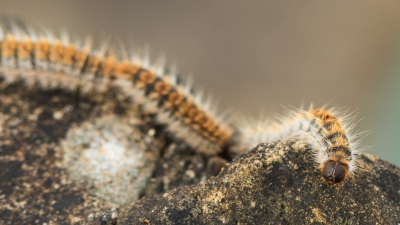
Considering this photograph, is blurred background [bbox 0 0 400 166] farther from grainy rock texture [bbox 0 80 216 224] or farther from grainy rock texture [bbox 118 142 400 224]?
grainy rock texture [bbox 118 142 400 224]

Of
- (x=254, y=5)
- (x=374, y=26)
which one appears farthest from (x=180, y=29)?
(x=374, y=26)

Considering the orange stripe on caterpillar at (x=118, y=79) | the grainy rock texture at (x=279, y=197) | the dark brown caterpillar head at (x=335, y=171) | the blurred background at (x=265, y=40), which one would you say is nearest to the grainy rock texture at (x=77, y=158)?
the orange stripe on caterpillar at (x=118, y=79)

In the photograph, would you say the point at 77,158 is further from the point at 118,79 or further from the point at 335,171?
the point at 335,171

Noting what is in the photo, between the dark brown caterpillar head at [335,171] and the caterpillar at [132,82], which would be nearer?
the dark brown caterpillar head at [335,171]

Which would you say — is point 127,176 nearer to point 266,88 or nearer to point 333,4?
Answer: point 266,88

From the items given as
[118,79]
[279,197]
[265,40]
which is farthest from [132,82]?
[265,40]

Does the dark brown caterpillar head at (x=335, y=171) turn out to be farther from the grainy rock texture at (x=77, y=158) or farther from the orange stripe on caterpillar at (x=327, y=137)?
the grainy rock texture at (x=77, y=158)

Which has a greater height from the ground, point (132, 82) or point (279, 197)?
point (132, 82)
